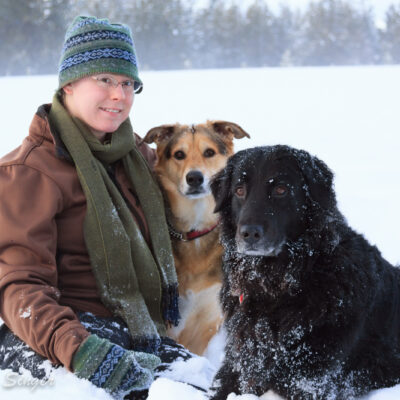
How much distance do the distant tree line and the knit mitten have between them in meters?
33.8

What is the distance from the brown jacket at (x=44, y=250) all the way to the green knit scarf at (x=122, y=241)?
0.07m

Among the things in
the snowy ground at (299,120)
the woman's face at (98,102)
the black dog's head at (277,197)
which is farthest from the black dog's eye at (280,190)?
the woman's face at (98,102)

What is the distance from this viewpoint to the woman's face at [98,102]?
9.30 feet

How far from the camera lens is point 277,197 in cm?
229

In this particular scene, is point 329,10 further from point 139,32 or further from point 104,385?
point 104,385

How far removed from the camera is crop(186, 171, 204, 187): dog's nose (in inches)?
141

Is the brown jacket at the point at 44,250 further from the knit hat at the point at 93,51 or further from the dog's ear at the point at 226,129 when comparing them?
the dog's ear at the point at 226,129

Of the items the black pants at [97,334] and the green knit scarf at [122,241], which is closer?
the black pants at [97,334]

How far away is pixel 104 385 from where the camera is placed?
2.23 meters

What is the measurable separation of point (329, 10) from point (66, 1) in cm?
2377

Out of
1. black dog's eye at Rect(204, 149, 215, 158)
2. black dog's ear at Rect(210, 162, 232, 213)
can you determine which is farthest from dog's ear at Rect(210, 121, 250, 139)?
black dog's ear at Rect(210, 162, 232, 213)

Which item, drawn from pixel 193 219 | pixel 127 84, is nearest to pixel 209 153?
pixel 193 219

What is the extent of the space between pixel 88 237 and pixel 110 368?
→ 76 cm

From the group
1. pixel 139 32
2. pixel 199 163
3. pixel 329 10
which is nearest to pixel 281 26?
pixel 329 10
